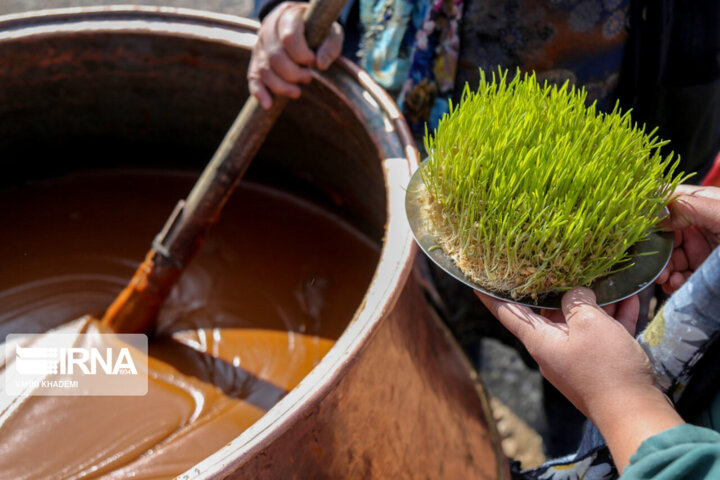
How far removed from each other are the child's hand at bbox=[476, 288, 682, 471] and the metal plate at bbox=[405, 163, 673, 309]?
33 millimetres

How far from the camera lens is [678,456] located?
0.56 m

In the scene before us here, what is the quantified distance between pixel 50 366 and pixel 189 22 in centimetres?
89

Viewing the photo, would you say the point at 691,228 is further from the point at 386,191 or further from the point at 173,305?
the point at 173,305

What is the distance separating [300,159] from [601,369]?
120 cm

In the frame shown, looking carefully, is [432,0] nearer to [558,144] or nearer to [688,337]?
[558,144]

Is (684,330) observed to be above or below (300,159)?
above

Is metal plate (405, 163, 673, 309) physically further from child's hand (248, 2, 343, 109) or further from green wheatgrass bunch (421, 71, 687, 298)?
child's hand (248, 2, 343, 109)

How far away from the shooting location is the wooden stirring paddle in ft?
4.01

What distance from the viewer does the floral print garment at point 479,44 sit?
1.18 m

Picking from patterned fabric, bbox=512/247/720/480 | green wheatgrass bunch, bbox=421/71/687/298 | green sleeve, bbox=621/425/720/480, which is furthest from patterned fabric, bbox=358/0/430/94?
green sleeve, bbox=621/425/720/480

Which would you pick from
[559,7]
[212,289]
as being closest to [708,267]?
[559,7]

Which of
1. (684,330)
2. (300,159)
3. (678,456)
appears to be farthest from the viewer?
(300,159)

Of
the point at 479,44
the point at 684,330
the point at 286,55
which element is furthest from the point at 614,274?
the point at 286,55

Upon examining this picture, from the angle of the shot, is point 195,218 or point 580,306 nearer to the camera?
point 580,306
